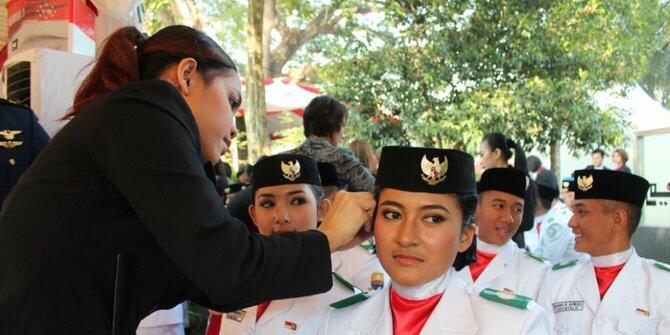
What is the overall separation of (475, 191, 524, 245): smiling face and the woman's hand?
A: 219 cm

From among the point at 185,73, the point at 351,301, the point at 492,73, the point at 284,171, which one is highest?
the point at 492,73

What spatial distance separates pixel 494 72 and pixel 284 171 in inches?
209

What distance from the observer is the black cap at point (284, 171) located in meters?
3.44

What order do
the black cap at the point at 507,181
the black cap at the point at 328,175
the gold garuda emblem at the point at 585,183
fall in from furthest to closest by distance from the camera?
the black cap at the point at 328,175 → the black cap at the point at 507,181 → the gold garuda emblem at the point at 585,183

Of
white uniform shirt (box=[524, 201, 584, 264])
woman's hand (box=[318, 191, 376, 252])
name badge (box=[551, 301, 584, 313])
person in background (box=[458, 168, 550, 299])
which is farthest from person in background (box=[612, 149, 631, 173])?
woman's hand (box=[318, 191, 376, 252])

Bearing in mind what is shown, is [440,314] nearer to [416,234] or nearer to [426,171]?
[416,234]

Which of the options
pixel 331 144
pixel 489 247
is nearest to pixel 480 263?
pixel 489 247

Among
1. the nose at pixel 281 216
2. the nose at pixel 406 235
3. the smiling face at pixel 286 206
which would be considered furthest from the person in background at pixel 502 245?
the nose at pixel 406 235

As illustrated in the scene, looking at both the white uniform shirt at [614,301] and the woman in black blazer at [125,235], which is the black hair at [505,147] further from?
the woman in black blazer at [125,235]

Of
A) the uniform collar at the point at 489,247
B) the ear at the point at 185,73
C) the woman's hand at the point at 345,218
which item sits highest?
the ear at the point at 185,73

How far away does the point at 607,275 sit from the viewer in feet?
10.9

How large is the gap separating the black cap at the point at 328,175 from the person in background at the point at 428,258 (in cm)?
197

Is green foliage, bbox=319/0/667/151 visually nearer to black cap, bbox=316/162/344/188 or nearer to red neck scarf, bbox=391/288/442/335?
black cap, bbox=316/162/344/188

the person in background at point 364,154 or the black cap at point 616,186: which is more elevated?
the person in background at point 364,154
